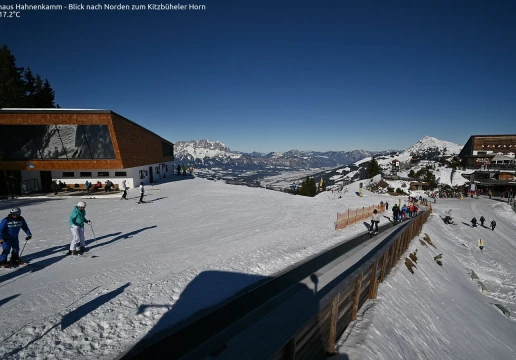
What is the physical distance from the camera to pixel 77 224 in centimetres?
955

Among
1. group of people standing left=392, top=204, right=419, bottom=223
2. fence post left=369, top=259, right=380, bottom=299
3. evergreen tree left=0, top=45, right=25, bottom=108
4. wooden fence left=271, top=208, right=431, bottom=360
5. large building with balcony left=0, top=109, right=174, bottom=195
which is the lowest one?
group of people standing left=392, top=204, right=419, bottom=223

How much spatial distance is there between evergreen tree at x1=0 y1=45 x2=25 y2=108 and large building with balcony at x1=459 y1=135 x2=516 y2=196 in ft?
322

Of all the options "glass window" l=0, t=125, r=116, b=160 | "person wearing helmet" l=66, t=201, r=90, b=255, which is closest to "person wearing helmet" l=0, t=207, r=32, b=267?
"person wearing helmet" l=66, t=201, r=90, b=255

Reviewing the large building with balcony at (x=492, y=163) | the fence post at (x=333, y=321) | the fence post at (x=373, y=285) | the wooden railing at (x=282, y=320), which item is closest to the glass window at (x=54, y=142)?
the wooden railing at (x=282, y=320)

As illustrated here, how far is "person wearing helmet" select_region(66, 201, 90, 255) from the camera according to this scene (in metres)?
9.41

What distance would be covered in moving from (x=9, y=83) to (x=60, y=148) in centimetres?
2893

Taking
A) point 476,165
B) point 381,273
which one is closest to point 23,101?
point 381,273

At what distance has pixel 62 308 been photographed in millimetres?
6336

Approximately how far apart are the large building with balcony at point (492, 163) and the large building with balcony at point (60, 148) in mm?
73908

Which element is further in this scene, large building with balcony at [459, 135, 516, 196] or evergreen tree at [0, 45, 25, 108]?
large building with balcony at [459, 135, 516, 196]

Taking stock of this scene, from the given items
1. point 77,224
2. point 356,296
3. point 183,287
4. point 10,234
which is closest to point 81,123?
point 77,224

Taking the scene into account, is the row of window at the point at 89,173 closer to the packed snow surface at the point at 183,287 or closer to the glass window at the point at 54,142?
the glass window at the point at 54,142

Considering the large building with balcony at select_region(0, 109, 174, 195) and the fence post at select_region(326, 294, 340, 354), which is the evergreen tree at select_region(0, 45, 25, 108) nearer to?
the large building with balcony at select_region(0, 109, 174, 195)

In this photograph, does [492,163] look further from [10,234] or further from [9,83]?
[9,83]
